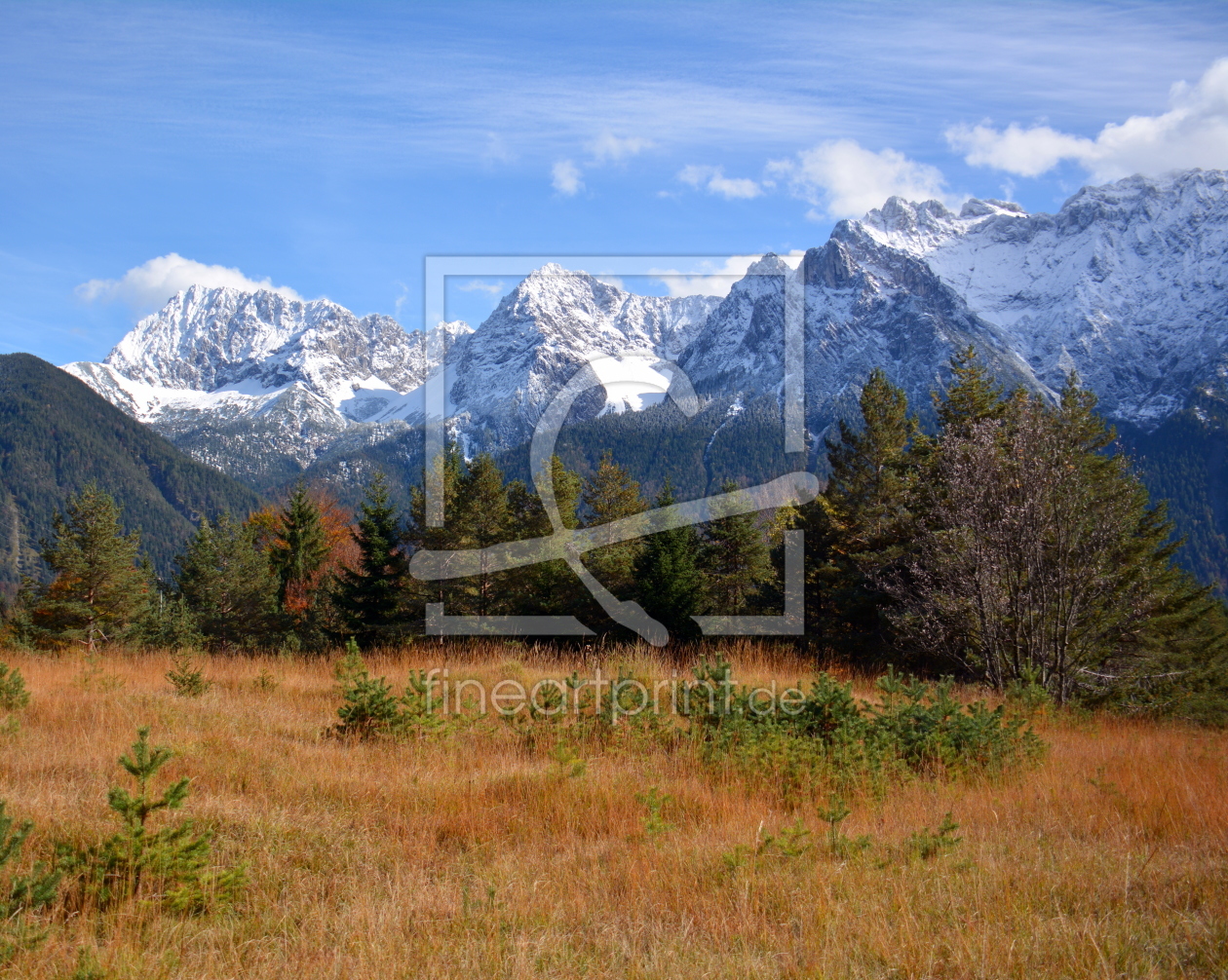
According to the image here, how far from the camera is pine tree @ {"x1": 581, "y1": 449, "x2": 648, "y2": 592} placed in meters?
22.7

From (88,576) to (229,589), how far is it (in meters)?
7.04

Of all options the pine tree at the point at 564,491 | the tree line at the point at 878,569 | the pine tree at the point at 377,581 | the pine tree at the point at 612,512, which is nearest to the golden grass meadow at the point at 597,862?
the tree line at the point at 878,569

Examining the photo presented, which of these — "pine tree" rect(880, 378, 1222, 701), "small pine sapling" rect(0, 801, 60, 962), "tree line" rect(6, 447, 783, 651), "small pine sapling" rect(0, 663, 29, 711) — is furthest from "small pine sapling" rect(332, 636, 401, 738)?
"tree line" rect(6, 447, 783, 651)

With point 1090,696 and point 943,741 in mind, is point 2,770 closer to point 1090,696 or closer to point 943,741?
point 943,741

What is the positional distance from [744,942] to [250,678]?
835 centimetres

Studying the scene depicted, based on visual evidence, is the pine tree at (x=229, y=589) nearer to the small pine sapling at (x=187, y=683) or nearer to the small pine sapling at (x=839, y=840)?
the small pine sapling at (x=187, y=683)

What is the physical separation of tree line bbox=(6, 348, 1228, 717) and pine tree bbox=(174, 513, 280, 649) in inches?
3.8

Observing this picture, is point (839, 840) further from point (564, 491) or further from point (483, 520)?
point (483, 520)

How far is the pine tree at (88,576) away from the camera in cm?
2689

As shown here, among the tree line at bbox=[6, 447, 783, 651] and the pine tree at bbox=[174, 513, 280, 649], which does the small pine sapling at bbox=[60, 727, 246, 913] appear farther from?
the pine tree at bbox=[174, 513, 280, 649]

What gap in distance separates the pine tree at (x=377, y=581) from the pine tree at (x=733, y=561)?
37.8ft

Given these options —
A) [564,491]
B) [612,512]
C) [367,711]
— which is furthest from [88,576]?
[367,711]

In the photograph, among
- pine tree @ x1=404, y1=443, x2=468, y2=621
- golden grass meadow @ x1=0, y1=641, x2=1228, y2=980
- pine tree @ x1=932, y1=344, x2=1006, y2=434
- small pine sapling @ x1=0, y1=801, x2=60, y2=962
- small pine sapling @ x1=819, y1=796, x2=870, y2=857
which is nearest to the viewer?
small pine sapling @ x1=0, y1=801, x2=60, y2=962

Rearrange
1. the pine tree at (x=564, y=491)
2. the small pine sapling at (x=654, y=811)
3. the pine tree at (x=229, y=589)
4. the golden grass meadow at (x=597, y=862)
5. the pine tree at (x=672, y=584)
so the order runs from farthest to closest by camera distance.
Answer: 1. the pine tree at (x=229, y=589)
2. the pine tree at (x=564, y=491)
3. the pine tree at (x=672, y=584)
4. the small pine sapling at (x=654, y=811)
5. the golden grass meadow at (x=597, y=862)
